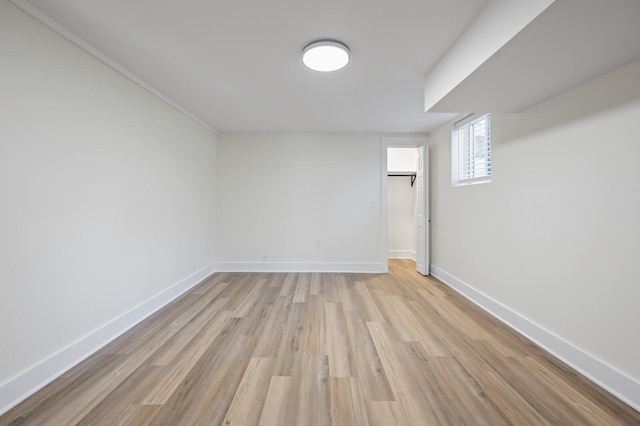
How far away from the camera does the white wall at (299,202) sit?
13.6 ft

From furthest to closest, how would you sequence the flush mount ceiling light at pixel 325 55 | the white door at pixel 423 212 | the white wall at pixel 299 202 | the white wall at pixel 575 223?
1. the white wall at pixel 299 202
2. the white door at pixel 423 212
3. the flush mount ceiling light at pixel 325 55
4. the white wall at pixel 575 223

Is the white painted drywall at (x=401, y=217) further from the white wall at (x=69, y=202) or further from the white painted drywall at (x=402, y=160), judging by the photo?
the white wall at (x=69, y=202)

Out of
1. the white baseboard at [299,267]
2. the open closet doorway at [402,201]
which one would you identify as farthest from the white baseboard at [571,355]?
the open closet doorway at [402,201]

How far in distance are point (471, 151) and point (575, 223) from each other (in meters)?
1.60

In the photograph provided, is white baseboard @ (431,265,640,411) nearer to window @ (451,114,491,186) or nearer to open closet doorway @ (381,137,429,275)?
window @ (451,114,491,186)

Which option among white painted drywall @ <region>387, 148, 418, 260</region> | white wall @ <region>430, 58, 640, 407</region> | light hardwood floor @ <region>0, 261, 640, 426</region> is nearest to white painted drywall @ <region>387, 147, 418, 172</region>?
white painted drywall @ <region>387, 148, 418, 260</region>

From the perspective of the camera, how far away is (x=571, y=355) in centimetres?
178

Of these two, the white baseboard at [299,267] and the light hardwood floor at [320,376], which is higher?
the white baseboard at [299,267]

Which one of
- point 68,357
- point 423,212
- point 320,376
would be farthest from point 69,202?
point 423,212

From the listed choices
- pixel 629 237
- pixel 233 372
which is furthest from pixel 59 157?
pixel 629 237

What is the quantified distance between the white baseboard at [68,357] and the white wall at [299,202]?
1636 mm

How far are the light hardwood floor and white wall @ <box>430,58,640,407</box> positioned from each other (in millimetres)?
282

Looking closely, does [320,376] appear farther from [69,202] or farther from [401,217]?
[401,217]

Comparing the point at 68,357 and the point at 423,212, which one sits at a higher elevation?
the point at 423,212
